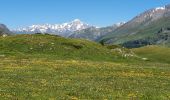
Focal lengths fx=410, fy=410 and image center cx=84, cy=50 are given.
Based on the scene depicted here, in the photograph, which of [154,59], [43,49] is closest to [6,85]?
[43,49]

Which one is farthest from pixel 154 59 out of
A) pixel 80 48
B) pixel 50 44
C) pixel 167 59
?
pixel 50 44

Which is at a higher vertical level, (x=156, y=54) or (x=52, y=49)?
(x=52, y=49)

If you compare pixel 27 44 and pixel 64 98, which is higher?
pixel 27 44

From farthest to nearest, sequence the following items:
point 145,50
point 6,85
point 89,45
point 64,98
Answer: point 145,50 < point 89,45 < point 6,85 < point 64,98

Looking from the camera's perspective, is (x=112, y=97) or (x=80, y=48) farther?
(x=80, y=48)

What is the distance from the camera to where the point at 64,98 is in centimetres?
3059

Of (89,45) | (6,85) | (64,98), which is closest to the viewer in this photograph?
(64,98)

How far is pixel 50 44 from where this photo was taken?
3767 inches

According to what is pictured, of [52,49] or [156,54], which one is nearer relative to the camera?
[52,49]

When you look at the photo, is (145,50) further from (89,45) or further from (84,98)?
(84,98)

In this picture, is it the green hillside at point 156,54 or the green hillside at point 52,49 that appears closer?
the green hillside at point 52,49

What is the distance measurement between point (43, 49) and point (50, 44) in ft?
10.4

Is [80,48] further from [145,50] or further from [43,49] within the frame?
[145,50]

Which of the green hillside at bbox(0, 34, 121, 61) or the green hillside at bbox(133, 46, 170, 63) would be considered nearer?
the green hillside at bbox(0, 34, 121, 61)
